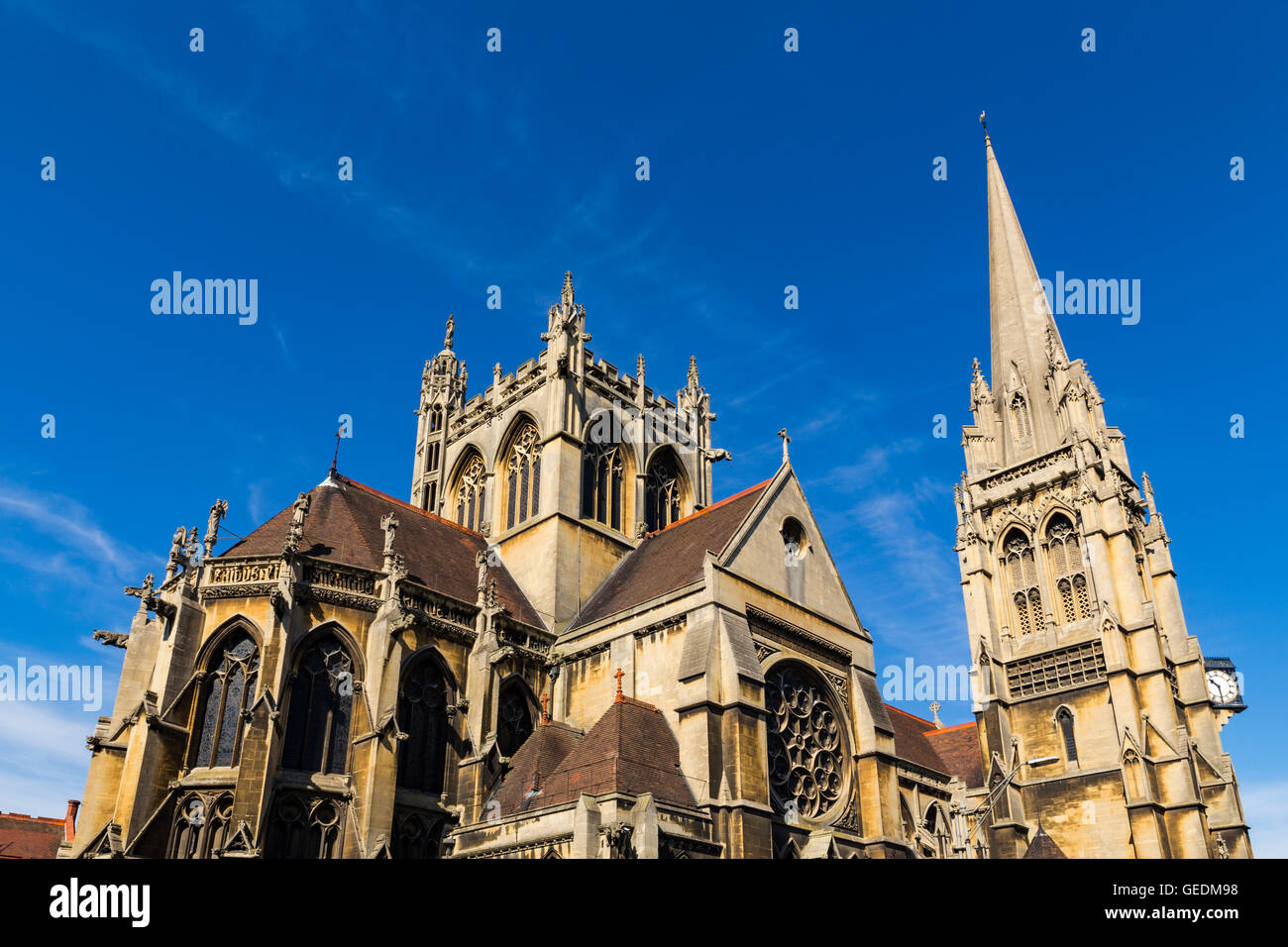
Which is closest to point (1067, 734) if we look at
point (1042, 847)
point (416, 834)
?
point (1042, 847)

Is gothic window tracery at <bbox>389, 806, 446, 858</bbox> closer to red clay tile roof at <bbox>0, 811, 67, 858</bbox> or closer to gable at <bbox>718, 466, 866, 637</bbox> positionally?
gable at <bbox>718, 466, 866, 637</bbox>

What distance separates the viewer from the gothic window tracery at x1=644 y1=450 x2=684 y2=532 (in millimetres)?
35562

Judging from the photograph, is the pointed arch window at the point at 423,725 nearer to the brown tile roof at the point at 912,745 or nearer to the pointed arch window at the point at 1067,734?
the brown tile roof at the point at 912,745

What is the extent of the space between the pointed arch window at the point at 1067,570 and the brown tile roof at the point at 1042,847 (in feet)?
30.5

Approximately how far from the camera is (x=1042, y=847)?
126 ft

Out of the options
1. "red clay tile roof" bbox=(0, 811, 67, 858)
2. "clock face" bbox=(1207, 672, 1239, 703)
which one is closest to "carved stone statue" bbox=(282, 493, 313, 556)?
"red clay tile roof" bbox=(0, 811, 67, 858)

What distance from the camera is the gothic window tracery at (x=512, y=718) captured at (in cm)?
2486

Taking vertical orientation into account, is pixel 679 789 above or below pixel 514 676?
below

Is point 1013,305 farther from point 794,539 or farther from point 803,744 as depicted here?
point 803,744

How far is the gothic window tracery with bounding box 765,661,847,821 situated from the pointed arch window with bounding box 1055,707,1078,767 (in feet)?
62.0
